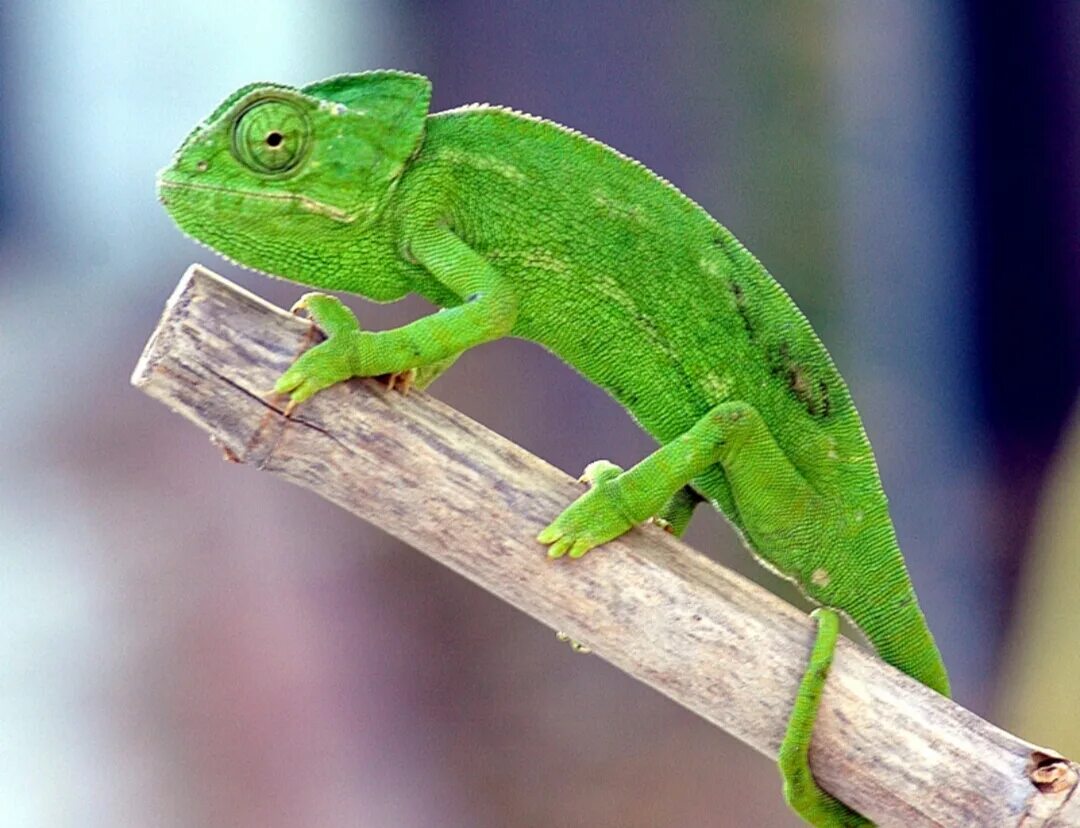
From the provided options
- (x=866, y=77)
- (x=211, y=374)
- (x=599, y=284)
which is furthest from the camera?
(x=866, y=77)

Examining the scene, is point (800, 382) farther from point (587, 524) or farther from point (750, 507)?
point (587, 524)

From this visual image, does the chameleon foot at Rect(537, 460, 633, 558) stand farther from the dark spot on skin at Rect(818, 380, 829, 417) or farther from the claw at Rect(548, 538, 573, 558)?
the dark spot on skin at Rect(818, 380, 829, 417)

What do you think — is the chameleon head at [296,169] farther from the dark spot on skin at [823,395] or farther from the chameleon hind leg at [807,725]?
the chameleon hind leg at [807,725]

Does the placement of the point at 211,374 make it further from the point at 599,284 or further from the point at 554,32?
A: the point at 554,32

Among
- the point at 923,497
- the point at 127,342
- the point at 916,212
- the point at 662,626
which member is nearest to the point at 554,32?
the point at 916,212

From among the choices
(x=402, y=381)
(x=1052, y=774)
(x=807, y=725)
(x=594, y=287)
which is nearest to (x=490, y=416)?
(x=594, y=287)

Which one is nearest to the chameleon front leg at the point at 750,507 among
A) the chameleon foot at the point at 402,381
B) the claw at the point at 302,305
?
the chameleon foot at the point at 402,381
